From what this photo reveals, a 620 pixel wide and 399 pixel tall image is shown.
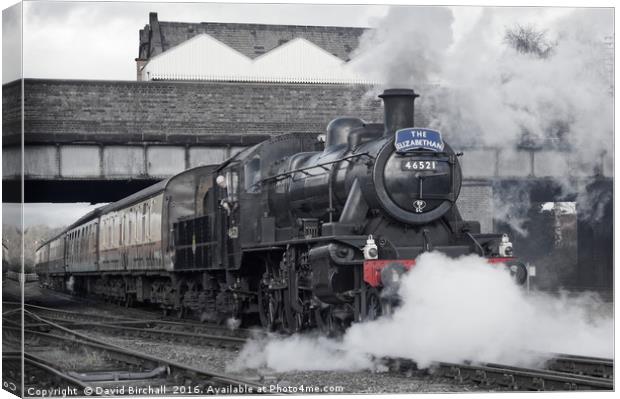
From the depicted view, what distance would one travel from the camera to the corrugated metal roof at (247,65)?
1519cm

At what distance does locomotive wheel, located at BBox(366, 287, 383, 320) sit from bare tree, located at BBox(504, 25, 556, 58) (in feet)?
11.2

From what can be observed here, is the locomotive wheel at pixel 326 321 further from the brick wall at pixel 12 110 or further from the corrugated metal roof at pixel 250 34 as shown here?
the brick wall at pixel 12 110

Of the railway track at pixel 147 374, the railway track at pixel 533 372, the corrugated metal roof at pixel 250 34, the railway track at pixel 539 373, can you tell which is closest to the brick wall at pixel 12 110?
the corrugated metal roof at pixel 250 34

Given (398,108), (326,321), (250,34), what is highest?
(250,34)

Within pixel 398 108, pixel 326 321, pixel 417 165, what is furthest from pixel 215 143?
pixel 417 165

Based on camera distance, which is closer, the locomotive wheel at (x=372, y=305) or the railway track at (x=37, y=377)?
the railway track at (x=37, y=377)

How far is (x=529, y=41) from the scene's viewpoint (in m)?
13.8

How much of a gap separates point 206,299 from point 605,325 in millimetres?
7126

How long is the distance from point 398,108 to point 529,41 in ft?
6.14

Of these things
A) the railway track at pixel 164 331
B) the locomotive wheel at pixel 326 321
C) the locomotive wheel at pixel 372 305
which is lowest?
the railway track at pixel 164 331

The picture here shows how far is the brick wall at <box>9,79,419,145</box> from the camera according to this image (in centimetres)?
1834

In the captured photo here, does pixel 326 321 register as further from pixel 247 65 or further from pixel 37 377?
pixel 247 65

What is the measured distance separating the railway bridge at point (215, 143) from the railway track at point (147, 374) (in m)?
1.85

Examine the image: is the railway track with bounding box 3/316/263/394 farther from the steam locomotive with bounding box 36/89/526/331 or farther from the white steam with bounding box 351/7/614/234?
the white steam with bounding box 351/7/614/234
